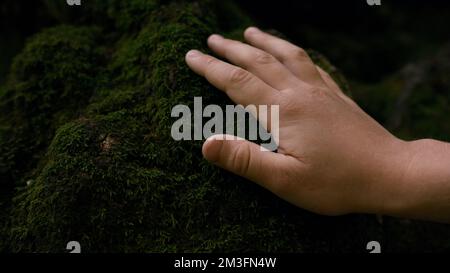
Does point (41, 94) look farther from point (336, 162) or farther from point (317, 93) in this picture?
point (336, 162)

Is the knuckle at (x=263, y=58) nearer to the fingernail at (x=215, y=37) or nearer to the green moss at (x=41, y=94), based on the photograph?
the fingernail at (x=215, y=37)

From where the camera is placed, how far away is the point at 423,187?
239 centimetres

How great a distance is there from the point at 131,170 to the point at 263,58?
0.99 m

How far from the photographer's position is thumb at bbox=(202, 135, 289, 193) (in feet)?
7.67

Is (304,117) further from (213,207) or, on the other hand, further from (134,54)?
(134,54)

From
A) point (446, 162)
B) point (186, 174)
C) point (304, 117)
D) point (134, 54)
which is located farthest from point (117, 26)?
point (446, 162)

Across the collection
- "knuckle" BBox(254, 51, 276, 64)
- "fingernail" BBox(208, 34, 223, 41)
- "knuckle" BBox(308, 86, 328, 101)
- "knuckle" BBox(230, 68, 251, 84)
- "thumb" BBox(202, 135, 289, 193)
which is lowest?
"thumb" BBox(202, 135, 289, 193)

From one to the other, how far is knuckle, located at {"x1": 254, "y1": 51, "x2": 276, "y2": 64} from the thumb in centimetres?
61

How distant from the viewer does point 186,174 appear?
2502 mm

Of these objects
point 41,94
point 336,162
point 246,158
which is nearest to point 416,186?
point 336,162

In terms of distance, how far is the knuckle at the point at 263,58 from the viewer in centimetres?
279

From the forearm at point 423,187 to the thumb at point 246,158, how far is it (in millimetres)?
588

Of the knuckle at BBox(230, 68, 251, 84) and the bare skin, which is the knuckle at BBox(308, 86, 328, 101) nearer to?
the bare skin

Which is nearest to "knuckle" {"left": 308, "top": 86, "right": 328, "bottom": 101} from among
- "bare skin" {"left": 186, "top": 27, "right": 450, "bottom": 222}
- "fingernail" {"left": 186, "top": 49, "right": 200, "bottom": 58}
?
"bare skin" {"left": 186, "top": 27, "right": 450, "bottom": 222}
